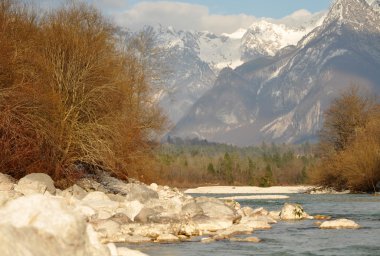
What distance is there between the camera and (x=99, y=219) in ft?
81.1

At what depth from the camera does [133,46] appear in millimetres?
51750

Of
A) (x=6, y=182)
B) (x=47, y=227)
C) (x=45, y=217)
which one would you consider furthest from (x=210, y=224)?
(x=47, y=227)

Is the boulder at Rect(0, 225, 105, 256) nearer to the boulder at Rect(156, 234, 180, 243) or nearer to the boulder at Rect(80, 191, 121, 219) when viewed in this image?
the boulder at Rect(156, 234, 180, 243)

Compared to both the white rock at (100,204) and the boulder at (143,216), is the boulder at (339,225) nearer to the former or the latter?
the boulder at (143,216)

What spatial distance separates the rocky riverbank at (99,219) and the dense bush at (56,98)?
5.98 feet

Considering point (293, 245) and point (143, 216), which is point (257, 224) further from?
point (293, 245)

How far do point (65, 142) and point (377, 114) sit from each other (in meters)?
54.3

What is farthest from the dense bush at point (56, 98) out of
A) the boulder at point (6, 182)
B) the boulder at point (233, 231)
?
the boulder at point (233, 231)

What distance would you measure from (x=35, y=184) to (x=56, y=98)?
5830mm

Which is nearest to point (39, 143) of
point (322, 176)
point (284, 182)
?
point (322, 176)

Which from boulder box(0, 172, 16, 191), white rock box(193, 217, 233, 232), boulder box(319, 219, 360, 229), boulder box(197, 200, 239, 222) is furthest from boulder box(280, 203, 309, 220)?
boulder box(0, 172, 16, 191)

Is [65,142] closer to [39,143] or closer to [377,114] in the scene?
[39,143]

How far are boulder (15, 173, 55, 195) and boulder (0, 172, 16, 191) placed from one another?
41 centimetres

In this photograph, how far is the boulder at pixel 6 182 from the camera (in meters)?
27.1
